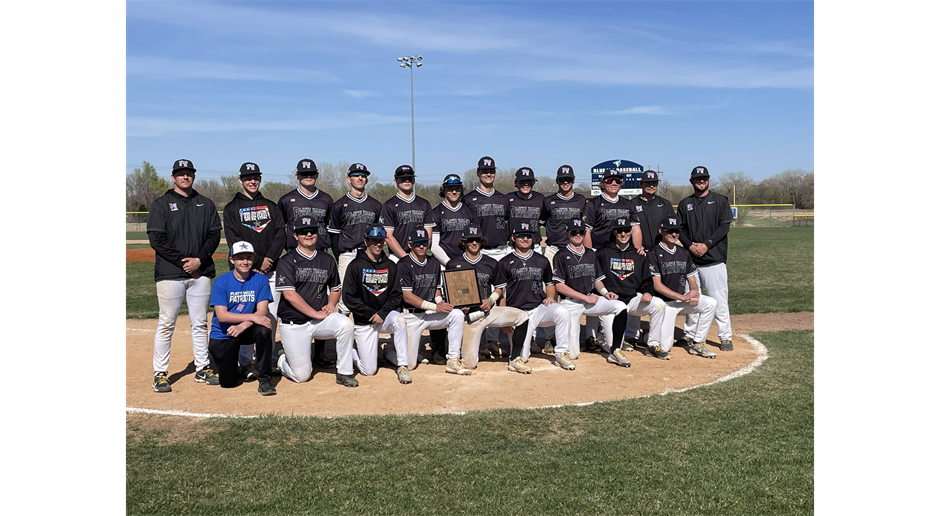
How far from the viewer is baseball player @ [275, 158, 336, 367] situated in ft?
26.3

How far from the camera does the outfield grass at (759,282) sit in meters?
12.5

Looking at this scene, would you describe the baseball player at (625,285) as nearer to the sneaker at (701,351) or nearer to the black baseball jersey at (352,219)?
the sneaker at (701,351)

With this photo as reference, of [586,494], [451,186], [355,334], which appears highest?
[451,186]

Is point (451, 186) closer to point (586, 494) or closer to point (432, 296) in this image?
point (432, 296)

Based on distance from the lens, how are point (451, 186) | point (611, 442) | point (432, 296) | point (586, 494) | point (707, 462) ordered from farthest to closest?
point (451, 186)
point (432, 296)
point (611, 442)
point (707, 462)
point (586, 494)

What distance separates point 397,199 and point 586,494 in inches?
207

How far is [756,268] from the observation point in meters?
19.7

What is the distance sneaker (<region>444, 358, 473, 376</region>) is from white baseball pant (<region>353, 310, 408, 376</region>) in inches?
19.3

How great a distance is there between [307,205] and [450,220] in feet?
5.86

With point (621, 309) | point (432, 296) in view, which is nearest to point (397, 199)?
point (432, 296)

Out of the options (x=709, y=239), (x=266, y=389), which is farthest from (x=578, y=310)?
(x=266, y=389)

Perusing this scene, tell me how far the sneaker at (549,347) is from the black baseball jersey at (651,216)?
1.84 meters

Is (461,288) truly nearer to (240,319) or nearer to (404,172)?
(404,172)

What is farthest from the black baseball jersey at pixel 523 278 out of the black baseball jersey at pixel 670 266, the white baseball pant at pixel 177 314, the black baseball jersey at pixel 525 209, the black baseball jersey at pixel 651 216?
the white baseball pant at pixel 177 314
